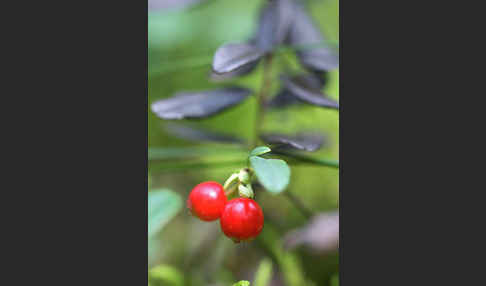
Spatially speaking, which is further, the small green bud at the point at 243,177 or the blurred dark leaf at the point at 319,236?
the blurred dark leaf at the point at 319,236

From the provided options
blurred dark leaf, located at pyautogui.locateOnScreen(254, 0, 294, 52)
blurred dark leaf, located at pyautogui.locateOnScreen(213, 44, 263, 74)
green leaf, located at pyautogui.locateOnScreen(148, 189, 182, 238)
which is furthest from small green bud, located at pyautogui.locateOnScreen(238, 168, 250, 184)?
blurred dark leaf, located at pyautogui.locateOnScreen(254, 0, 294, 52)

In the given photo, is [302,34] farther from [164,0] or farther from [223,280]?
[223,280]

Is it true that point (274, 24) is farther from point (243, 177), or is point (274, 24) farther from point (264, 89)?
point (243, 177)

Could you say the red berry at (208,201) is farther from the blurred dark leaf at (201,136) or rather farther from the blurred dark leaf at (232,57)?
the blurred dark leaf at (201,136)

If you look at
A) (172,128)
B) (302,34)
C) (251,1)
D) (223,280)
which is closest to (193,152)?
(172,128)

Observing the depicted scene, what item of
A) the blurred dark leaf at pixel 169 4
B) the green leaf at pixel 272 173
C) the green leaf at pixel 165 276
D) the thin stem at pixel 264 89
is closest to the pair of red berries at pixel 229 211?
the green leaf at pixel 272 173

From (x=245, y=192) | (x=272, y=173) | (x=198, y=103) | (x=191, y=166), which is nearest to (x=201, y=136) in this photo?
(x=191, y=166)

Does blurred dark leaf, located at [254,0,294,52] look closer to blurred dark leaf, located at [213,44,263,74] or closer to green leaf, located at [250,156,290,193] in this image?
blurred dark leaf, located at [213,44,263,74]
